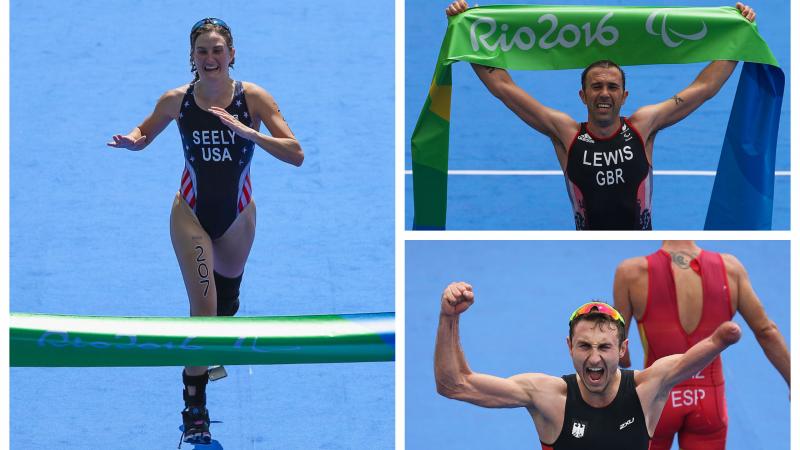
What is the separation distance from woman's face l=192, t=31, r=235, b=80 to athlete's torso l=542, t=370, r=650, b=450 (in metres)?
2.73

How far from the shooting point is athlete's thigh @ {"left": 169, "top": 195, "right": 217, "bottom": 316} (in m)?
7.27

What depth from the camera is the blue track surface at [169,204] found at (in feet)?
28.1

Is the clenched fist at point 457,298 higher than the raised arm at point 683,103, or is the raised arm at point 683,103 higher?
the raised arm at point 683,103

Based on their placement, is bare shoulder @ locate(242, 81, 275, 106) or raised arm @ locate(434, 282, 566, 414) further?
bare shoulder @ locate(242, 81, 275, 106)

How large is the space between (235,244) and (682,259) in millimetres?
2588

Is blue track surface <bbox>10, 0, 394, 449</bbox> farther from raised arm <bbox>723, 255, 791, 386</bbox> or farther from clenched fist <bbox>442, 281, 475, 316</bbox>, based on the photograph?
clenched fist <bbox>442, 281, 475, 316</bbox>

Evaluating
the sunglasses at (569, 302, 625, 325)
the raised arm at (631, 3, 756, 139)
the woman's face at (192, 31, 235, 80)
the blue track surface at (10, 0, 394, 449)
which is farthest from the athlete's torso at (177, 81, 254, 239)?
the sunglasses at (569, 302, 625, 325)

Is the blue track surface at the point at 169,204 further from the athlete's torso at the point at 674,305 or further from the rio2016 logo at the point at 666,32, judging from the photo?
the rio2016 logo at the point at 666,32

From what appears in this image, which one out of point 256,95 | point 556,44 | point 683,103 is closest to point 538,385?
point 683,103

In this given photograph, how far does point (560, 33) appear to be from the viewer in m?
6.94

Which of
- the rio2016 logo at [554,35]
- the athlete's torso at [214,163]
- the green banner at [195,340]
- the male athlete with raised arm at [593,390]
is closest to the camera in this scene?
the male athlete with raised arm at [593,390]

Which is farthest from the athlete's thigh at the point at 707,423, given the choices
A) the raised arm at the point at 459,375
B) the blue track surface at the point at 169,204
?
the blue track surface at the point at 169,204

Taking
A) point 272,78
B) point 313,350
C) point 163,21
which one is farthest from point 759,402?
point 163,21

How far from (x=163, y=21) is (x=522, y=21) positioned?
6.83 metres
